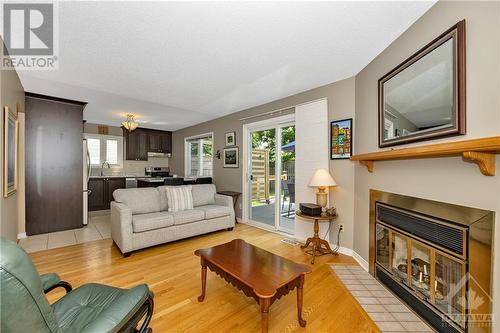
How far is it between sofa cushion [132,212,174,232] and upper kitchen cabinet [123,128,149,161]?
12.9ft

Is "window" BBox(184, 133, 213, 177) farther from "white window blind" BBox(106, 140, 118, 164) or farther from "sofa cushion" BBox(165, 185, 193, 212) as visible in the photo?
"white window blind" BBox(106, 140, 118, 164)

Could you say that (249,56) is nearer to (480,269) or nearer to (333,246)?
(480,269)

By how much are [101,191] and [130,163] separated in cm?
136

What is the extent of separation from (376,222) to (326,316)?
1174mm

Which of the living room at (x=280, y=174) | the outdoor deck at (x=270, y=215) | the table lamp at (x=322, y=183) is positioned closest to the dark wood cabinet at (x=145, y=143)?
the living room at (x=280, y=174)

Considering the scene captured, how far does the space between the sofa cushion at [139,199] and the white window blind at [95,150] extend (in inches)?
138

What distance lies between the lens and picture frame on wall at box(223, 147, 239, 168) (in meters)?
4.57

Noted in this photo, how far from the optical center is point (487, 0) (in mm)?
1267

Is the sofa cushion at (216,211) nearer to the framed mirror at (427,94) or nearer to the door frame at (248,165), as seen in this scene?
the door frame at (248,165)

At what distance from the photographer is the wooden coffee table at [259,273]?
1352mm

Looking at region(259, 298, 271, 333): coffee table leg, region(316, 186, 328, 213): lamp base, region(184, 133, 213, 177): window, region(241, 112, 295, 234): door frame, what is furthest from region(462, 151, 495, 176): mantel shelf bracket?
region(184, 133, 213, 177): window

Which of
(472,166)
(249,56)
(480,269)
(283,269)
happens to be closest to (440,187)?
(472,166)

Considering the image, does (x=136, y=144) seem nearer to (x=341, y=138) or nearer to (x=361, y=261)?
(x=341, y=138)

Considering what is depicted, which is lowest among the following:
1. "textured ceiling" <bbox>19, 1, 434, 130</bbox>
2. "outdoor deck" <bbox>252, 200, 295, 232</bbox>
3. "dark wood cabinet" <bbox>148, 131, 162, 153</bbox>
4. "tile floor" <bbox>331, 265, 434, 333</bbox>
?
"tile floor" <bbox>331, 265, 434, 333</bbox>
